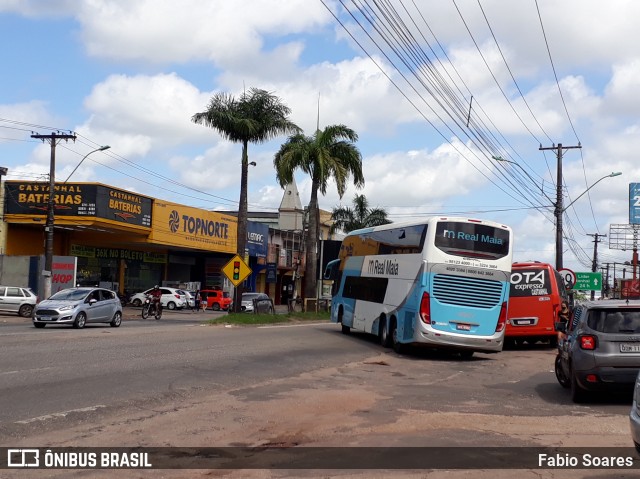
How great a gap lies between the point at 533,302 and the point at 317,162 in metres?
20.0

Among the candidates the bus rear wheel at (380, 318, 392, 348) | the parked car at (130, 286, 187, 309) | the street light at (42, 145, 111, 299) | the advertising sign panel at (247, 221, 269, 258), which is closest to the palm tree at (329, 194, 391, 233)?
the advertising sign panel at (247, 221, 269, 258)

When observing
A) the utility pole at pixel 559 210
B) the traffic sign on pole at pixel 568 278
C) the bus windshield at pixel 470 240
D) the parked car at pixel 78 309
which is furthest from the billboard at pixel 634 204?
the parked car at pixel 78 309

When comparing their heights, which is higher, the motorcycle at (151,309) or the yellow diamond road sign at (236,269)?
the yellow diamond road sign at (236,269)

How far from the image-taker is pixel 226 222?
65500 mm

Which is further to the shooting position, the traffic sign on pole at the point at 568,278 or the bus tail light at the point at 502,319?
the traffic sign on pole at the point at 568,278

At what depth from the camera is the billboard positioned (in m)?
49.2

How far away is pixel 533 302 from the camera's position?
26.6 metres

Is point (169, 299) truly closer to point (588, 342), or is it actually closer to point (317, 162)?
point (317, 162)

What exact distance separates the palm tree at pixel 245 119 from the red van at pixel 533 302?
16.6 m

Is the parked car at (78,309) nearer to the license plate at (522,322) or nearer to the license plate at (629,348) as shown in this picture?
the license plate at (522,322)

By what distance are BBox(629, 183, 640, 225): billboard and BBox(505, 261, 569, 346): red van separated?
984 inches

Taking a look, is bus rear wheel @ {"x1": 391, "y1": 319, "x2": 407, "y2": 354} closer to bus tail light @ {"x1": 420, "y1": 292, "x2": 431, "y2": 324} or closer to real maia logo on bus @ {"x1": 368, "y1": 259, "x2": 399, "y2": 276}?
real maia logo on bus @ {"x1": 368, "y1": 259, "x2": 399, "y2": 276}

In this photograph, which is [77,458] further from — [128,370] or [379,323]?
[379,323]

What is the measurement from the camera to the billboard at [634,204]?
49241mm
